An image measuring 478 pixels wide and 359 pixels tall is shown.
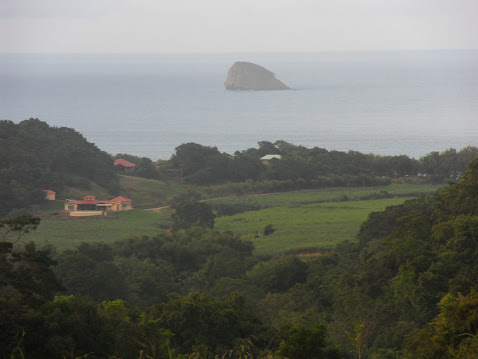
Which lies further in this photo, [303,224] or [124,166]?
[124,166]

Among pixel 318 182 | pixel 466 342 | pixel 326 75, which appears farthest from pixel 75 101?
pixel 466 342

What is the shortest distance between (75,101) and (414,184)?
9860 cm

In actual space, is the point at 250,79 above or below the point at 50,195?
above

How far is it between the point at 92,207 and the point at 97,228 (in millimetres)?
3658

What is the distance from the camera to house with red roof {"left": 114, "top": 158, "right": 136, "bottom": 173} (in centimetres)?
4988

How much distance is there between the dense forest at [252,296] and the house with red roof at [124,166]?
64.6ft

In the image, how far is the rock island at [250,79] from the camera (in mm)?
155875

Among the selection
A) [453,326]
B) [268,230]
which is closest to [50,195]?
[268,230]

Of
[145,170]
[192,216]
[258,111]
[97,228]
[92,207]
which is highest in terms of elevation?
[258,111]

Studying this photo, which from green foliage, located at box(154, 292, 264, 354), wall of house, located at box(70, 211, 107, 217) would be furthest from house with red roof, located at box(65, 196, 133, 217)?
green foliage, located at box(154, 292, 264, 354)

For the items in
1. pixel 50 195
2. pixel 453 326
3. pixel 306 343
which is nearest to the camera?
pixel 453 326

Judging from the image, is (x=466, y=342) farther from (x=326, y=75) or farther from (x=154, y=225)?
(x=326, y=75)

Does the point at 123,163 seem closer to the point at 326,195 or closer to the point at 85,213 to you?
the point at 85,213

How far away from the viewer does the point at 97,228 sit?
3462cm
